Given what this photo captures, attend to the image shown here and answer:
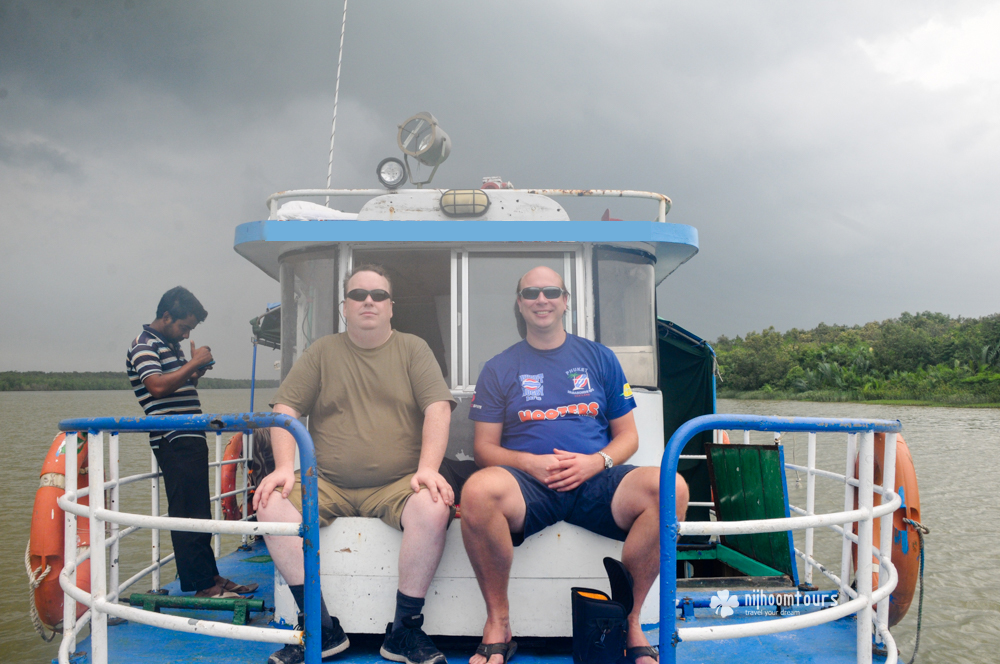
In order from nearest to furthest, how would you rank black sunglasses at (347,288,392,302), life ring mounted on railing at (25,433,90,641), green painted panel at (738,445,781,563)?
black sunglasses at (347,288,392,302) → life ring mounted on railing at (25,433,90,641) → green painted panel at (738,445,781,563)

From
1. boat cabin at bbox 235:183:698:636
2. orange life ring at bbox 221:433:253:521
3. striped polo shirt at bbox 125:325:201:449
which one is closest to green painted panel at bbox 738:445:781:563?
boat cabin at bbox 235:183:698:636

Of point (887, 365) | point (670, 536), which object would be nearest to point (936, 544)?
point (670, 536)

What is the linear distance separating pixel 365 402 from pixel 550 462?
841 mm

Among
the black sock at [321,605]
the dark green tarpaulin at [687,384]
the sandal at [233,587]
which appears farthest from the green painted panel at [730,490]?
the sandal at [233,587]

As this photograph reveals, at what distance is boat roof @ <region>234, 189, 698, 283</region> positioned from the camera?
350cm

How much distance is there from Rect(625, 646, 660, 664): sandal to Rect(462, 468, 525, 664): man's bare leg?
0.46m

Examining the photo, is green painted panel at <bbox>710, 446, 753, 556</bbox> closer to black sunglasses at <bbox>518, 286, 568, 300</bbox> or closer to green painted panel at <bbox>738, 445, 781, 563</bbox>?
green painted panel at <bbox>738, 445, 781, 563</bbox>

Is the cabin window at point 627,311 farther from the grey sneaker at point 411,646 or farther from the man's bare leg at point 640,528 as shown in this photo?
the grey sneaker at point 411,646

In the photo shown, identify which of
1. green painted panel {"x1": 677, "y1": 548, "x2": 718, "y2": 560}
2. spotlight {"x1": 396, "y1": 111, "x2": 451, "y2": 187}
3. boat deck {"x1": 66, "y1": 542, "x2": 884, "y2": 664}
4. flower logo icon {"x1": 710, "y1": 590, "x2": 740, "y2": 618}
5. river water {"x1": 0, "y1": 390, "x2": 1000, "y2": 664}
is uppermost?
spotlight {"x1": 396, "y1": 111, "x2": 451, "y2": 187}

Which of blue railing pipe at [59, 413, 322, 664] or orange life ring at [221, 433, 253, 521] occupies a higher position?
blue railing pipe at [59, 413, 322, 664]

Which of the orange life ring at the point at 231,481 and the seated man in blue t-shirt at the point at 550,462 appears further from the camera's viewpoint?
the orange life ring at the point at 231,481

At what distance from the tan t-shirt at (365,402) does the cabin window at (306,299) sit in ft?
2.76

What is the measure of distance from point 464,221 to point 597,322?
0.94 m

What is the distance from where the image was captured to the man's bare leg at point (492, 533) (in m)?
2.37
